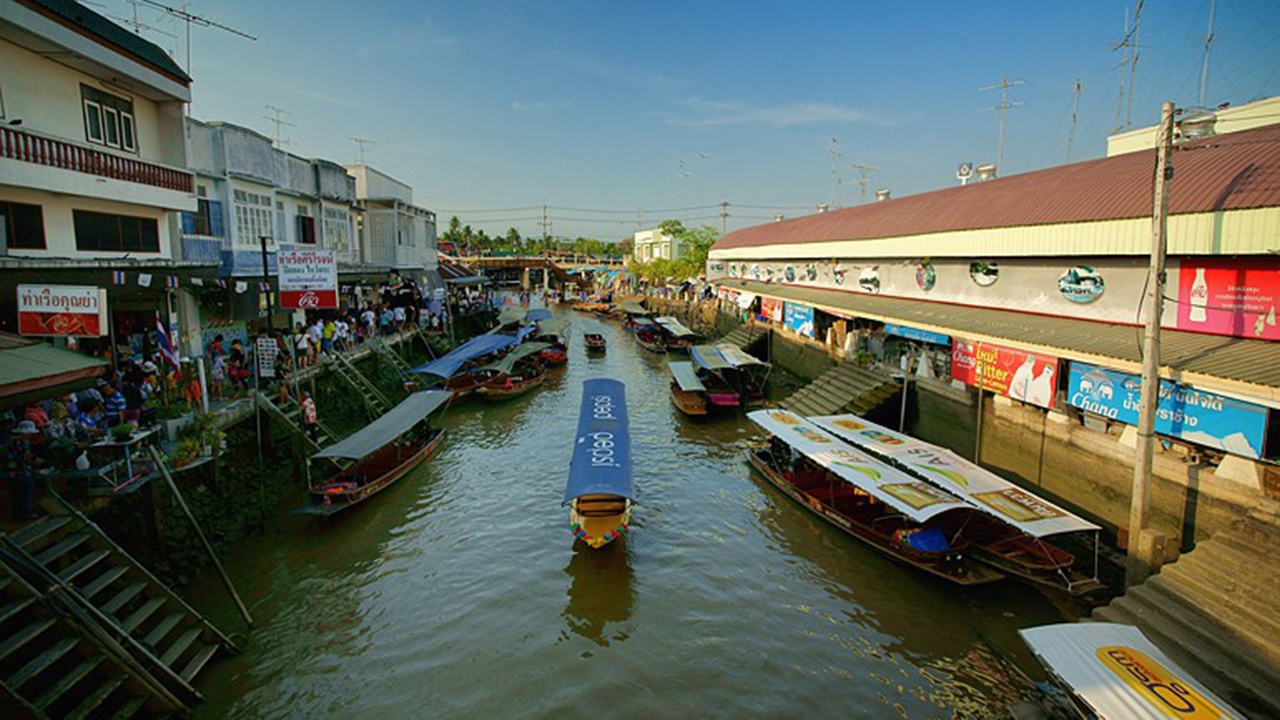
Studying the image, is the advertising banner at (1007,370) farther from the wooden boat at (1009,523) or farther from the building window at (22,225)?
the building window at (22,225)

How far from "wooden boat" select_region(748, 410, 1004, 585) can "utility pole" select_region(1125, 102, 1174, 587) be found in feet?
8.03

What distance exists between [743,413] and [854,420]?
9.23 meters

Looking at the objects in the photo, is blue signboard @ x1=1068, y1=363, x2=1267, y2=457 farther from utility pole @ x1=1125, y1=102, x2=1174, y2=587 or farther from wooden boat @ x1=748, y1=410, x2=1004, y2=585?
wooden boat @ x1=748, y1=410, x2=1004, y2=585

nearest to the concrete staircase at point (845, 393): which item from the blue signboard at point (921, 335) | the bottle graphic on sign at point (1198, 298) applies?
the blue signboard at point (921, 335)

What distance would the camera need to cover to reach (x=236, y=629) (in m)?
12.1

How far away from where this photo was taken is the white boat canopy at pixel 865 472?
13.1 metres

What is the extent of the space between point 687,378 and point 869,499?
1351 cm

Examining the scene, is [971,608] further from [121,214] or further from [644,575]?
[121,214]

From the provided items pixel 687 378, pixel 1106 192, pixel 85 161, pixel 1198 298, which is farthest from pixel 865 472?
pixel 85 161

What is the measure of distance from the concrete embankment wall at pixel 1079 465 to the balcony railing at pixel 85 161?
26.4 m

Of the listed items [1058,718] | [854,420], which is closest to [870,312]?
[854,420]

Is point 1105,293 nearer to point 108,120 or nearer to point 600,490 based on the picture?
point 600,490

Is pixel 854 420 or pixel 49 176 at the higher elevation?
pixel 49 176

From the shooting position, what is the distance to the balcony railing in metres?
14.4
